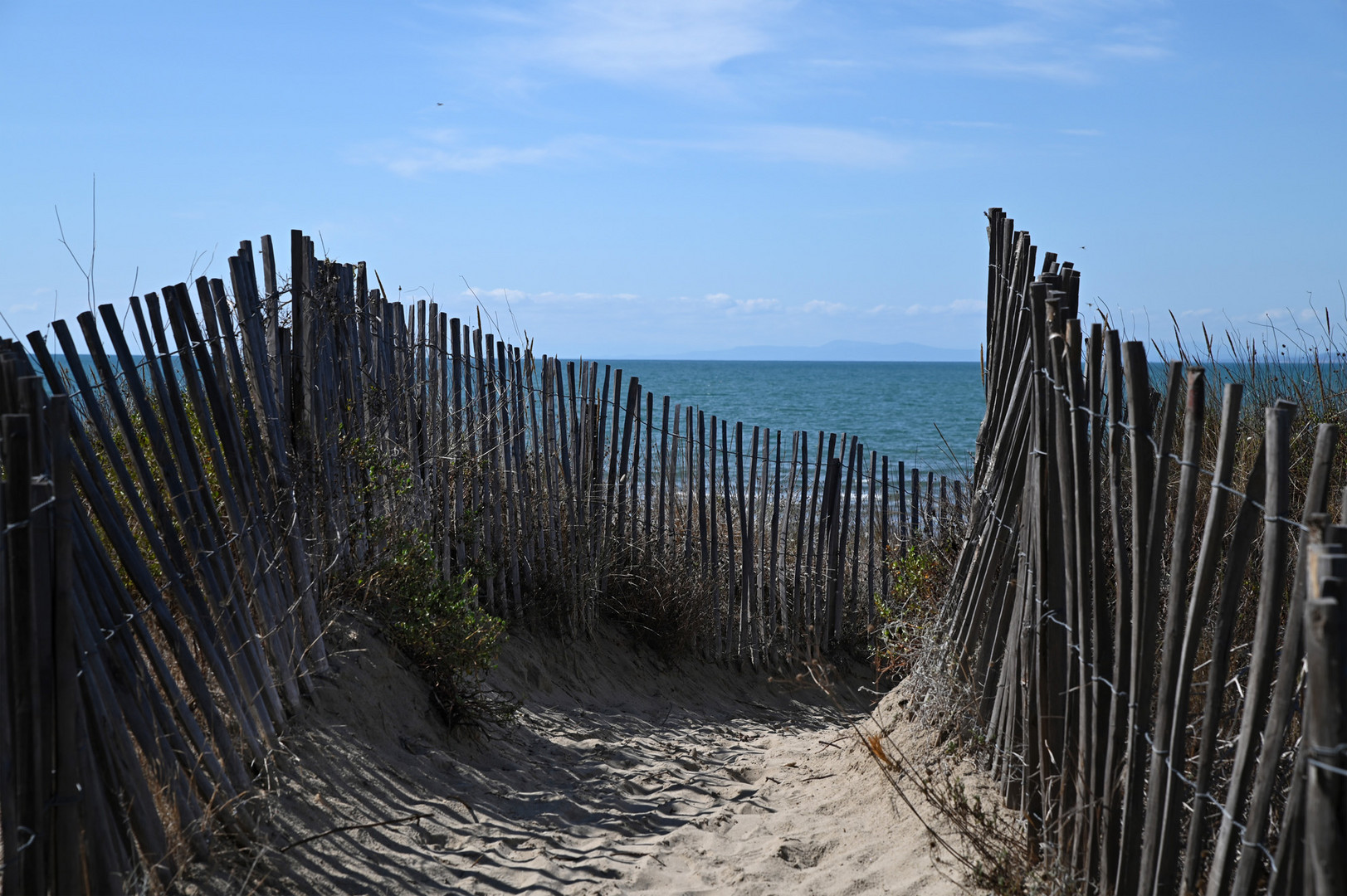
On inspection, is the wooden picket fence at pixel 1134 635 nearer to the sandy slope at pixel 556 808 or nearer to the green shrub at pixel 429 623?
the sandy slope at pixel 556 808

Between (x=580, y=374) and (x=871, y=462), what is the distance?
251 centimetres

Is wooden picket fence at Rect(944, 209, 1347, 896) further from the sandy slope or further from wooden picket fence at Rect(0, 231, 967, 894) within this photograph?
wooden picket fence at Rect(0, 231, 967, 894)

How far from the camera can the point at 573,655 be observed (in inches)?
255

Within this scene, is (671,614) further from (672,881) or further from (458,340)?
(672,881)

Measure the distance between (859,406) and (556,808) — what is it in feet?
152

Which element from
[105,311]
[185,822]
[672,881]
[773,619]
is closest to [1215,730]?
[672,881]

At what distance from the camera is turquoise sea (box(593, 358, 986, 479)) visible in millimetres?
29922

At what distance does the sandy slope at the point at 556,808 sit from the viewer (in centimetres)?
344

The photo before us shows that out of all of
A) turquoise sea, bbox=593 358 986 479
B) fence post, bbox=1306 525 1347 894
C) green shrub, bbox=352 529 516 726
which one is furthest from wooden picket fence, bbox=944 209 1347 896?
turquoise sea, bbox=593 358 986 479

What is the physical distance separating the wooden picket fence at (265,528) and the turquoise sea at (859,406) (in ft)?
33.8

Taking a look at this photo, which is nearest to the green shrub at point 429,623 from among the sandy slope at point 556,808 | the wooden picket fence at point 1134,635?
the sandy slope at point 556,808

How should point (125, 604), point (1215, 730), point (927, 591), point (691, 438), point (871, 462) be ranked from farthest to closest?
1. point (871, 462)
2. point (691, 438)
3. point (927, 591)
4. point (125, 604)
5. point (1215, 730)

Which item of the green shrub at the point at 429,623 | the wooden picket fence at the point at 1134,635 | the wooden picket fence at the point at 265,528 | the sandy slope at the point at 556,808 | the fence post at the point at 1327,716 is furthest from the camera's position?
the green shrub at the point at 429,623

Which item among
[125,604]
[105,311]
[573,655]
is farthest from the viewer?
[573,655]
